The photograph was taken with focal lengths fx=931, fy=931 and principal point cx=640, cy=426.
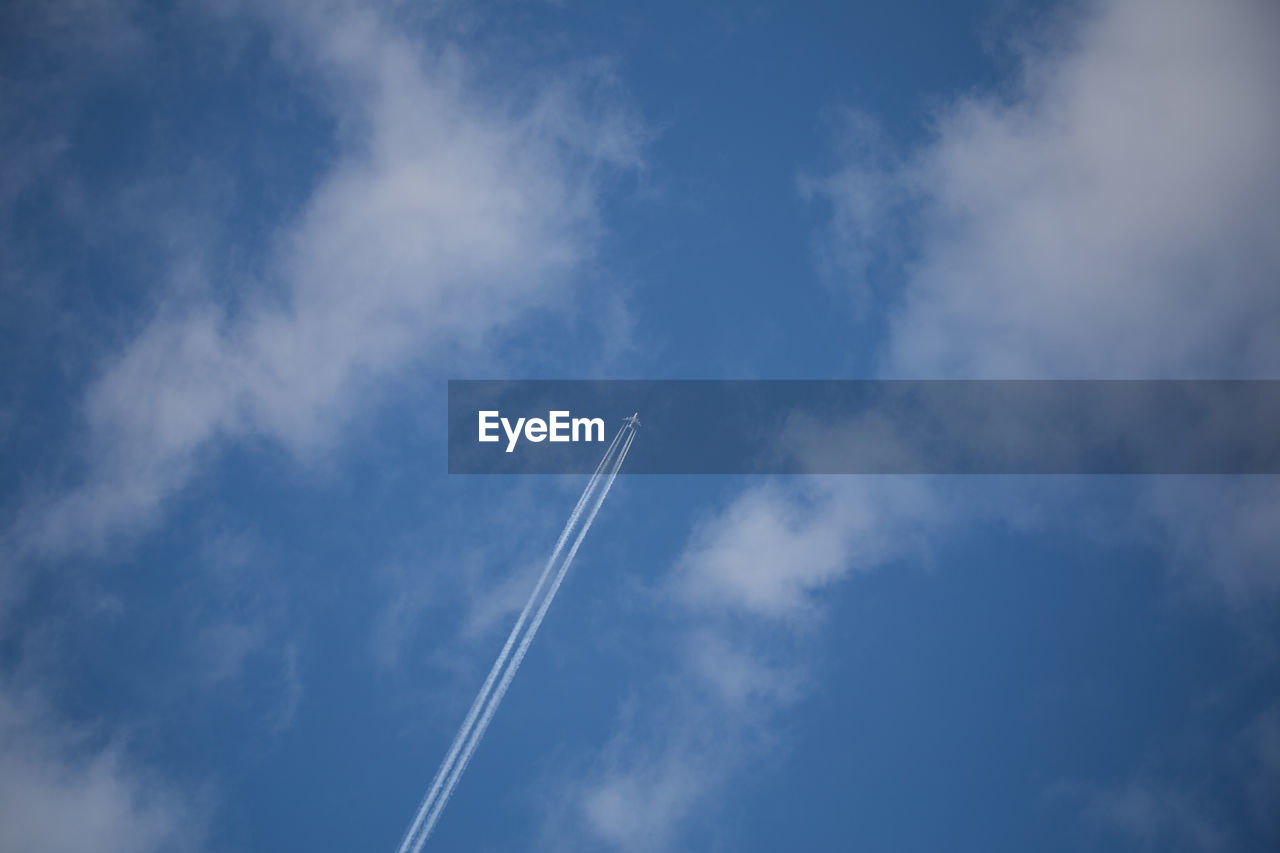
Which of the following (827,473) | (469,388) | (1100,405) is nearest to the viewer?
(469,388)

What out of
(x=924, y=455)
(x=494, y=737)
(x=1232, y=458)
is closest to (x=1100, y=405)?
(x=1232, y=458)

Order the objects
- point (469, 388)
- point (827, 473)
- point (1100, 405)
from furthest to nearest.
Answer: point (1100, 405) → point (827, 473) → point (469, 388)

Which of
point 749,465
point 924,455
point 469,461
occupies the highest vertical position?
point 924,455

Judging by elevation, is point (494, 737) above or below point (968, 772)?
below

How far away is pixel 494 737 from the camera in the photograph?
85.9 meters

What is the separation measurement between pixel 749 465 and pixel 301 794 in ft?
156

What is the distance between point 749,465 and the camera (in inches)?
3349

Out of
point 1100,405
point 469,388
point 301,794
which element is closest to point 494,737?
point 301,794

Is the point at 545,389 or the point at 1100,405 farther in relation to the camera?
the point at 1100,405

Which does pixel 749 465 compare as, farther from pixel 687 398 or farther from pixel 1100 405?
pixel 1100 405

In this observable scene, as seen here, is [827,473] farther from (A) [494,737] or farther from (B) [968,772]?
(A) [494,737]
